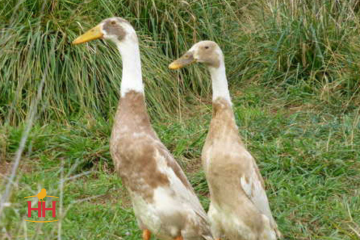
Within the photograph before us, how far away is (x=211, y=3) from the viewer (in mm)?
8062

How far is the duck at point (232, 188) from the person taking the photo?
14.3 feet

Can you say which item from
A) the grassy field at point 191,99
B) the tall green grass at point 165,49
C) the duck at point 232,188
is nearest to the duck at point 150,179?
the duck at point 232,188

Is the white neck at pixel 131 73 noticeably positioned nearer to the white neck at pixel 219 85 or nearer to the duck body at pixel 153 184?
the duck body at pixel 153 184

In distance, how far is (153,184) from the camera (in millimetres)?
4258

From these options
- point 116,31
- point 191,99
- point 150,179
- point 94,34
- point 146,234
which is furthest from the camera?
point 191,99

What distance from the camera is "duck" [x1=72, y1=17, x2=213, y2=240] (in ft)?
14.0

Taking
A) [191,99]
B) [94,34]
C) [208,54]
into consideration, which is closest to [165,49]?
[191,99]

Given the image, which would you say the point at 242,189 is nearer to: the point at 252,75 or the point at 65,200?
the point at 65,200

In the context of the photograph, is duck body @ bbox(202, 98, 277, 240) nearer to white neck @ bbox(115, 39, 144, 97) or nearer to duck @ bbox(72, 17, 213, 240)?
duck @ bbox(72, 17, 213, 240)

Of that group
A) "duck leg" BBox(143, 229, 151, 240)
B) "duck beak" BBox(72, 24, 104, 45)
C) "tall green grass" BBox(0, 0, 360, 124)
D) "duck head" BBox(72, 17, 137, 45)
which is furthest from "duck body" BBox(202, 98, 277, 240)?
"tall green grass" BBox(0, 0, 360, 124)

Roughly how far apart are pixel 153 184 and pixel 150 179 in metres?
0.03

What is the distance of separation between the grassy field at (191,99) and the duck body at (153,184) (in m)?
0.57

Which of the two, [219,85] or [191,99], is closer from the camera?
[219,85]

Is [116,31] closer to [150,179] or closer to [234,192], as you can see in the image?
[150,179]
